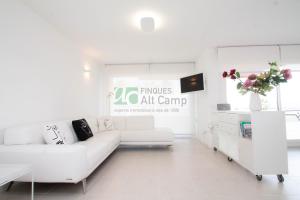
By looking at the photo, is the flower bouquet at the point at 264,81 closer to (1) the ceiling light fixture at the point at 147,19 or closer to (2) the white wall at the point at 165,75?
(1) the ceiling light fixture at the point at 147,19

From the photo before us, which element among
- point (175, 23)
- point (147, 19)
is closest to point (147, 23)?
point (147, 19)

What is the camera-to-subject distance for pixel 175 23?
295 cm

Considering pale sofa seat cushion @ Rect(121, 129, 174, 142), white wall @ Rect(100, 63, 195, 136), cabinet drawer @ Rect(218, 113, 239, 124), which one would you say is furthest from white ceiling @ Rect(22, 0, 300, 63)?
pale sofa seat cushion @ Rect(121, 129, 174, 142)

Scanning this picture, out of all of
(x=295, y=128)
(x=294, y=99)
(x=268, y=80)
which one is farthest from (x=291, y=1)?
(x=295, y=128)

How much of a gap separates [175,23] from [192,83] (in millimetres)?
2291

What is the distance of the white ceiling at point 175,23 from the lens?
241cm

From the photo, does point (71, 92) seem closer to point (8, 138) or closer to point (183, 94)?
point (8, 138)

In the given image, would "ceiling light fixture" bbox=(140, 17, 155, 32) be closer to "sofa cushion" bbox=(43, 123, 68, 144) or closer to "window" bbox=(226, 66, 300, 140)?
"sofa cushion" bbox=(43, 123, 68, 144)

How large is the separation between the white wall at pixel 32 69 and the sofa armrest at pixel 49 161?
0.57m

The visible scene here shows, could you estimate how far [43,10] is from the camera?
2.55 metres

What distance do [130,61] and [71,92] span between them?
2.40m

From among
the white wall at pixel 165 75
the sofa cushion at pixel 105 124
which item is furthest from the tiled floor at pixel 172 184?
the white wall at pixel 165 75

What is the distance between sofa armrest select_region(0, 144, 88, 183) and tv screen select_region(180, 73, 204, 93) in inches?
149

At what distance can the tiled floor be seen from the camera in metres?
1.80
